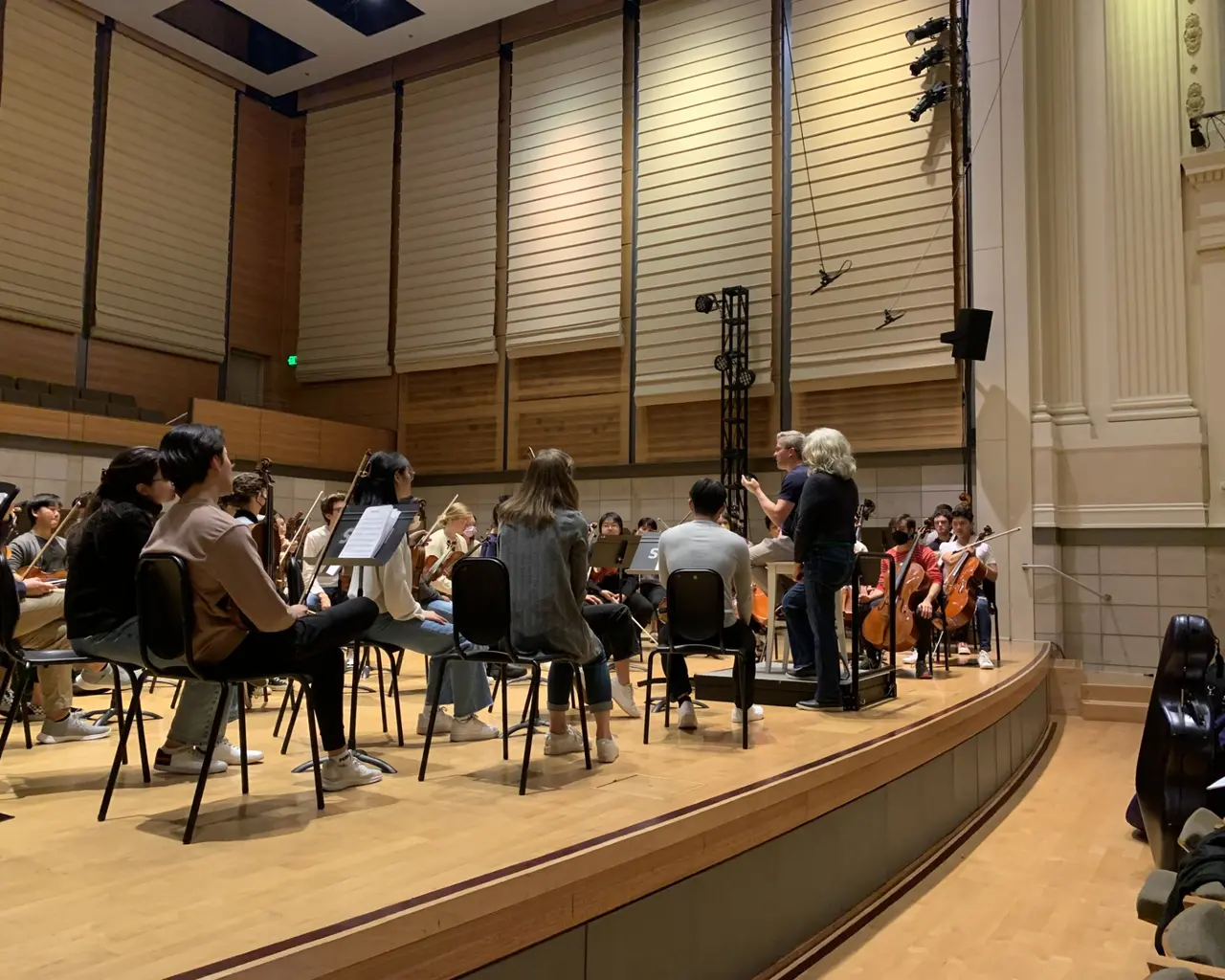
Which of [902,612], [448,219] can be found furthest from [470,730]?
[448,219]

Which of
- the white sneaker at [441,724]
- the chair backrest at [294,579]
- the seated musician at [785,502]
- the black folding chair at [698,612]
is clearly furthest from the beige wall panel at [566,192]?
the black folding chair at [698,612]

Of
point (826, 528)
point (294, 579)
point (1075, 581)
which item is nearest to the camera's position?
point (826, 528)

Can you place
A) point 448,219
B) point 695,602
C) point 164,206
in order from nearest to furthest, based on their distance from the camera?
point 695,602, point 164,206, point 448,219

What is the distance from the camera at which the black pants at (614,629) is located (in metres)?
3.97

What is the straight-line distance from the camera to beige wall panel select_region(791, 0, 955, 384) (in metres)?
8.45

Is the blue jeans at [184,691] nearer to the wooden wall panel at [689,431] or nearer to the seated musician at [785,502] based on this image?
the seated musician at [785,502]

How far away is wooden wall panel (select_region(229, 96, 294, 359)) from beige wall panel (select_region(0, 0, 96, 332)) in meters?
1.91

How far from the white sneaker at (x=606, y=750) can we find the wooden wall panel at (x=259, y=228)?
32.5 feet

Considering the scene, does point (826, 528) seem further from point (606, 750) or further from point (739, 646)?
point (606, 750)

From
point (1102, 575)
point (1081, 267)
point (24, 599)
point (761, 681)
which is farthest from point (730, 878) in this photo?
point (1081, 267)

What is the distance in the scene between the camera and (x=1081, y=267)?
8039 millimetres

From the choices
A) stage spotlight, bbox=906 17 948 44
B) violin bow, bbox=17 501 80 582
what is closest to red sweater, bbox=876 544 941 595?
violin bow, bbox=17 501 80 582

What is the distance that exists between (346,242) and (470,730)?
31.2 feet

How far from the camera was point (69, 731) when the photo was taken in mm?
3734
